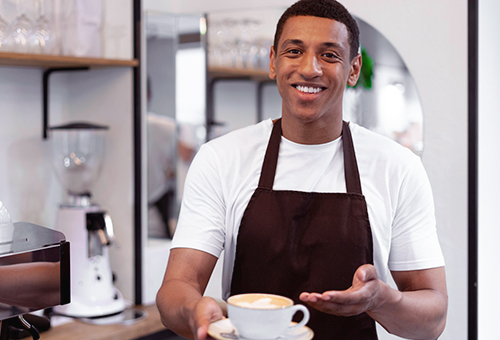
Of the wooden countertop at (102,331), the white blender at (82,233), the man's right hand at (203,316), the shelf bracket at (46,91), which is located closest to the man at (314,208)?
the man's right hand at (203,316)

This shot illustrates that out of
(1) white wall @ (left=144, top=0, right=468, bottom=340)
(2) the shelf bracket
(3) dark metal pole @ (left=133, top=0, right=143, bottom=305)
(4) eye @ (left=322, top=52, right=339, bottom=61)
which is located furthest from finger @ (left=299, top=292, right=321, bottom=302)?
(2) the shelf bracket

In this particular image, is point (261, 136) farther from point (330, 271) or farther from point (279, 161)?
point (330, 271)

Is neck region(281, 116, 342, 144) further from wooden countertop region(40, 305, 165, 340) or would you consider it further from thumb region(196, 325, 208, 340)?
wooden countertop region(40, 305, 165, 340)

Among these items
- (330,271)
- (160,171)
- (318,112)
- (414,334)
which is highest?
(318,112)

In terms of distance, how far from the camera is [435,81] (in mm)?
1600

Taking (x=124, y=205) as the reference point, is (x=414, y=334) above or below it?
below

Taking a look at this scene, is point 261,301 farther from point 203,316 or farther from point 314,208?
point 314,208

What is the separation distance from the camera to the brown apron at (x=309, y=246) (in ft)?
4.25

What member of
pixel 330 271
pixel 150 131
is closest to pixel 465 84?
pixel 330 271

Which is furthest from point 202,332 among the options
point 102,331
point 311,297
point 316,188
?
point 102,331

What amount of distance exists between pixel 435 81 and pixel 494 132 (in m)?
0.21

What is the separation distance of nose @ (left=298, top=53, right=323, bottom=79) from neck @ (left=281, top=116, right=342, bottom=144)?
5.4 inches

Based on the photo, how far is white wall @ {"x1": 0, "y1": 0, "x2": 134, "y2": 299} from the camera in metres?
2.28

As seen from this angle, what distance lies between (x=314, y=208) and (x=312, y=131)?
7.3 inches
